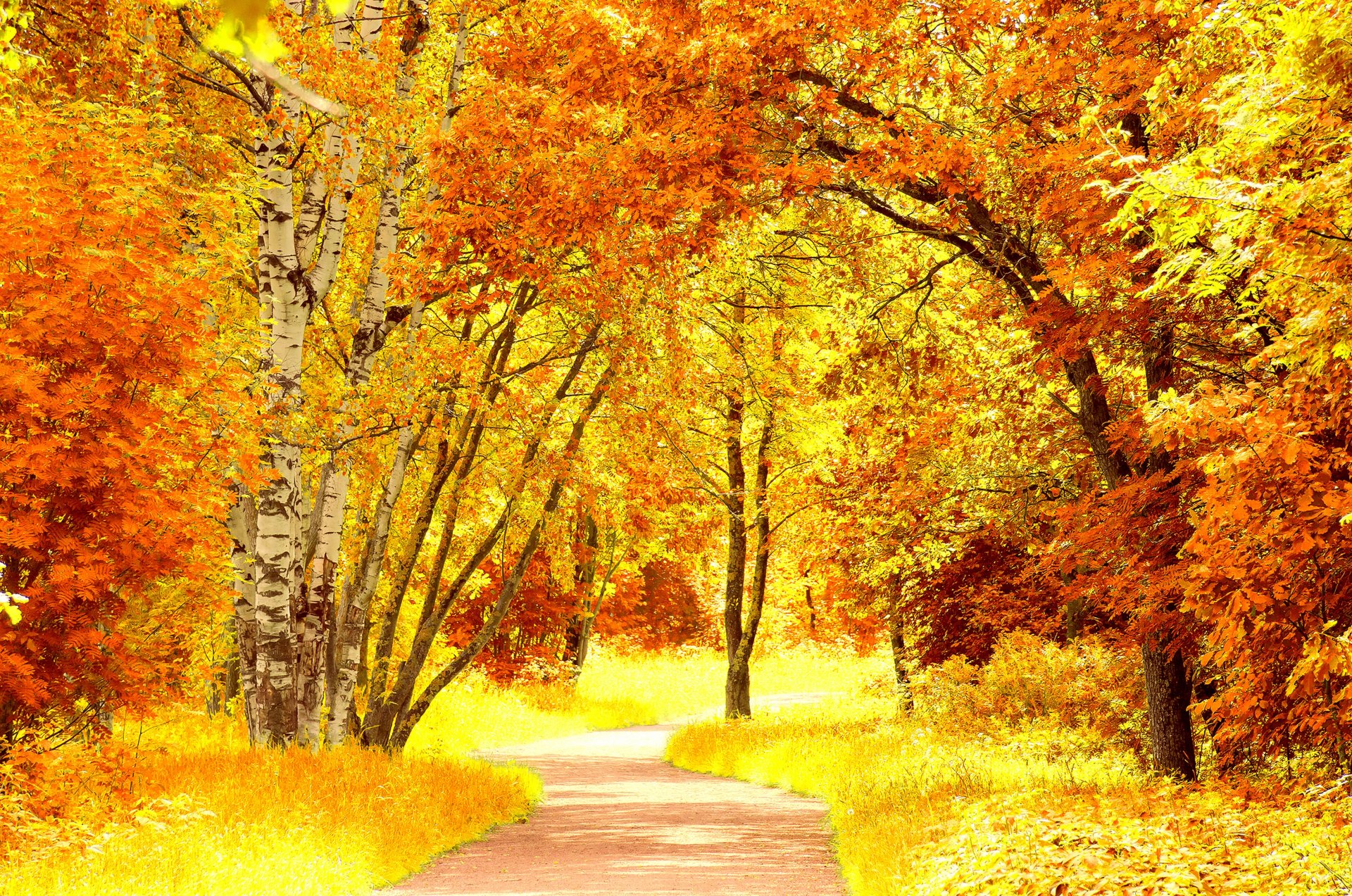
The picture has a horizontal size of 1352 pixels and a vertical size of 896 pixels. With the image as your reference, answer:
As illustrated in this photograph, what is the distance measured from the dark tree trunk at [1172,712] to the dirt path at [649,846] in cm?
336

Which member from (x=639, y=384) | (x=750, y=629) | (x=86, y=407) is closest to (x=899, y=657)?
(x=750, y=629)

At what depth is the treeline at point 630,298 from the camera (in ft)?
22.7

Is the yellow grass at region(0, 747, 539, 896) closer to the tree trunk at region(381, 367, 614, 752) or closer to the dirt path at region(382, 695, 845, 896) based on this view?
the dirt path at region(382, 695, 845, 896)

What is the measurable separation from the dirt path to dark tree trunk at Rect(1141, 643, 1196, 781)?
3363 millimetres

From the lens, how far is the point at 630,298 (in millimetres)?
12469

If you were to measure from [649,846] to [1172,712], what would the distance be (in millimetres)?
5128

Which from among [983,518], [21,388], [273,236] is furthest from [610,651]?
[21,388]

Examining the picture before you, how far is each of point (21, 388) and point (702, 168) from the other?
5147mm

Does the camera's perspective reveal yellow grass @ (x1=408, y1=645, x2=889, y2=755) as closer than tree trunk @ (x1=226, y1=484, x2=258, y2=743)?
No

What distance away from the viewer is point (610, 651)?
137 feet


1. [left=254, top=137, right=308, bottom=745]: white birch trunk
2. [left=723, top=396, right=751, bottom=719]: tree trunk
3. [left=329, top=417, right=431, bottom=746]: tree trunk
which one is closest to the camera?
[left=254, top=137, right=308, bottom=745]: white birch trunk

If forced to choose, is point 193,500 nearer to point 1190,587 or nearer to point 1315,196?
point 1190,587

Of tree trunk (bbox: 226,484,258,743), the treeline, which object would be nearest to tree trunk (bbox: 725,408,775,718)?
the treeline

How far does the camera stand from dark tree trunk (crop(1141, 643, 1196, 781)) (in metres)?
10.9
